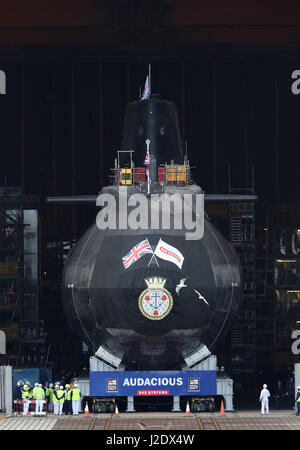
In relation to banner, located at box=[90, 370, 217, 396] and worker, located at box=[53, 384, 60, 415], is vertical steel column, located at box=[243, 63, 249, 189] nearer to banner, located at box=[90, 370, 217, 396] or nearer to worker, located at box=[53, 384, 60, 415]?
banner, located at box=[90, 370, 217, 396]

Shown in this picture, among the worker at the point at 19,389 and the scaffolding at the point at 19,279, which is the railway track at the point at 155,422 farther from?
the scaffolding at the point at 19,279

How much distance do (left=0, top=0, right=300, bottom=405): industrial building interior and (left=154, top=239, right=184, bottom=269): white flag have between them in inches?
442

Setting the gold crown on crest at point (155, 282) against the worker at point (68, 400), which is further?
the worker at point (68, 400)

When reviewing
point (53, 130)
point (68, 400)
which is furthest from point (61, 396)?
point (53, 130)

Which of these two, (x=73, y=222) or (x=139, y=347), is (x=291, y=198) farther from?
(x=139, y=347)

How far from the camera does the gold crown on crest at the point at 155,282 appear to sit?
3316cm

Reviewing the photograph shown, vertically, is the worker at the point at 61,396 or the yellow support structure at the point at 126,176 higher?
the yellow support structure at the point at 126,176

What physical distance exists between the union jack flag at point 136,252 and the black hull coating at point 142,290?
16 centimetres

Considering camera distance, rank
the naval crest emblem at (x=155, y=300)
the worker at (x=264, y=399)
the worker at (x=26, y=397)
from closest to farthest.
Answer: the naval crest emblem at (x=155, y=300), the worker at (x=26, y=397), the worker at (x=264, y=399)

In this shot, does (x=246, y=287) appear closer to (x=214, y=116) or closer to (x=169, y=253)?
(x=214, y=116)

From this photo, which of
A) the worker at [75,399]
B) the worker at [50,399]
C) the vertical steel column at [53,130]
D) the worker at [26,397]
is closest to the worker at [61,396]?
the worker at [75,399]

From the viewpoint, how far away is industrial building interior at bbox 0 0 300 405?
1825 inches

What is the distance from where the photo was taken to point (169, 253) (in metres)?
34.1

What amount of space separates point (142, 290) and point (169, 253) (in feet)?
5.88
